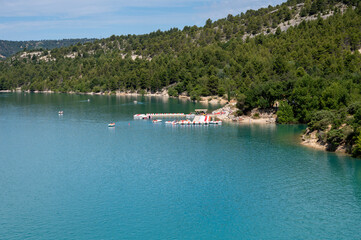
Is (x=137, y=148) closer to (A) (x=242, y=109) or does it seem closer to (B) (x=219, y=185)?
(B) (x=219, y=185)

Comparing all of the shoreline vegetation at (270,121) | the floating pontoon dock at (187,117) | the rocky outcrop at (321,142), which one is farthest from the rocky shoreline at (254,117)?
the rocky outcrop at (321,142)

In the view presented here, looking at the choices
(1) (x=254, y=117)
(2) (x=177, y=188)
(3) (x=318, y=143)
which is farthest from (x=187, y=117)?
(2) (x=177, y=188)

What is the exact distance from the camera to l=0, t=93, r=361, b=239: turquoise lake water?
46.4m

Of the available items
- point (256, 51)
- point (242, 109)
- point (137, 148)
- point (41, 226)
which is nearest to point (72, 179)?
point (41, 226)

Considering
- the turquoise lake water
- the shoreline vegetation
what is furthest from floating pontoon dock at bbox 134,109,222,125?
the turquoise lake water

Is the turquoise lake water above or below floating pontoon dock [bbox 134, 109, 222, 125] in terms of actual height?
below

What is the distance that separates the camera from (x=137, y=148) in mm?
86438

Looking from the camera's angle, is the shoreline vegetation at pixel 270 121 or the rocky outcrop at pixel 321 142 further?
the shoreline vegetation at pixel 270 121

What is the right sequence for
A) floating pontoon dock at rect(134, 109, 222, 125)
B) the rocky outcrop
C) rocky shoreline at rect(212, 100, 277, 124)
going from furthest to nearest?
1. floating pontoon dock at rect(134, 109, 222, 125)
2. rocky shoreline at rect(212, 100, 277, 124)
3. the rocky outcrop

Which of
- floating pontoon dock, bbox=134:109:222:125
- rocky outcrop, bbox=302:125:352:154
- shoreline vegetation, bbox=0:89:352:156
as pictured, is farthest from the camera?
floating pontoon dock, bbox=134:109:222:125

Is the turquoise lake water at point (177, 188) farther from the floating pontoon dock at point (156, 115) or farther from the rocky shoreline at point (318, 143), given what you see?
the floating pontoon dock at point (156, 115)

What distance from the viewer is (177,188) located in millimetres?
58938

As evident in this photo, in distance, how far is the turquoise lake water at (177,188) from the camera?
46375 millimetres

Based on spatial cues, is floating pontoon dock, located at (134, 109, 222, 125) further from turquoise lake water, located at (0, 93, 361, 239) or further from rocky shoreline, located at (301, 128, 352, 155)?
rocky shoreline, located at (301, 128, 352, 155)
